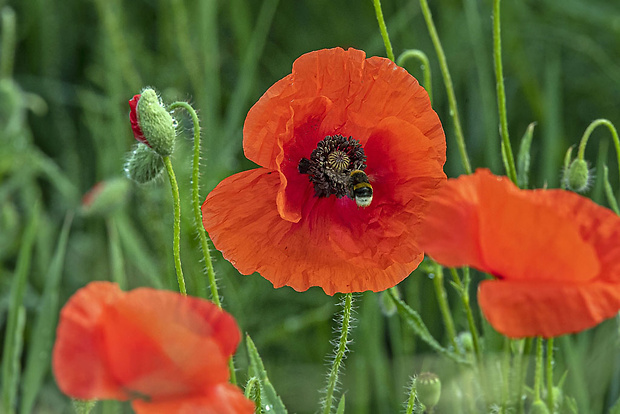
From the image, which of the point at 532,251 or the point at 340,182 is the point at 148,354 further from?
the point at 340,182

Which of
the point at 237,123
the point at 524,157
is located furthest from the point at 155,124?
the point at 237,123

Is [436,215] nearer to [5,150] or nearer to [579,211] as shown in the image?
[579,211]

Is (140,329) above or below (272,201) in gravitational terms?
below

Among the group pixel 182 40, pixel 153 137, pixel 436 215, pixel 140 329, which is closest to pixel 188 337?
pixel 140 329

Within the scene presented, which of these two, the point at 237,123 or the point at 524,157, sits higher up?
the point at 237,123

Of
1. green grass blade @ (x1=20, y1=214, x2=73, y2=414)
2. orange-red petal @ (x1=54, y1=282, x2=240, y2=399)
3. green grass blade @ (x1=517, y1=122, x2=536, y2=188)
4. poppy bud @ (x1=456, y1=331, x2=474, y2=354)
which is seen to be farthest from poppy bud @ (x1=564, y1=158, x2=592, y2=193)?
green grass blade @ (x1=20, y1=214, x2=73, y2=414)

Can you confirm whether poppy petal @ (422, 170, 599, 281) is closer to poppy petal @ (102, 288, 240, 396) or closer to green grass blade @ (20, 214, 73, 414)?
poppy petal @ (102, 288, 240, 396)
